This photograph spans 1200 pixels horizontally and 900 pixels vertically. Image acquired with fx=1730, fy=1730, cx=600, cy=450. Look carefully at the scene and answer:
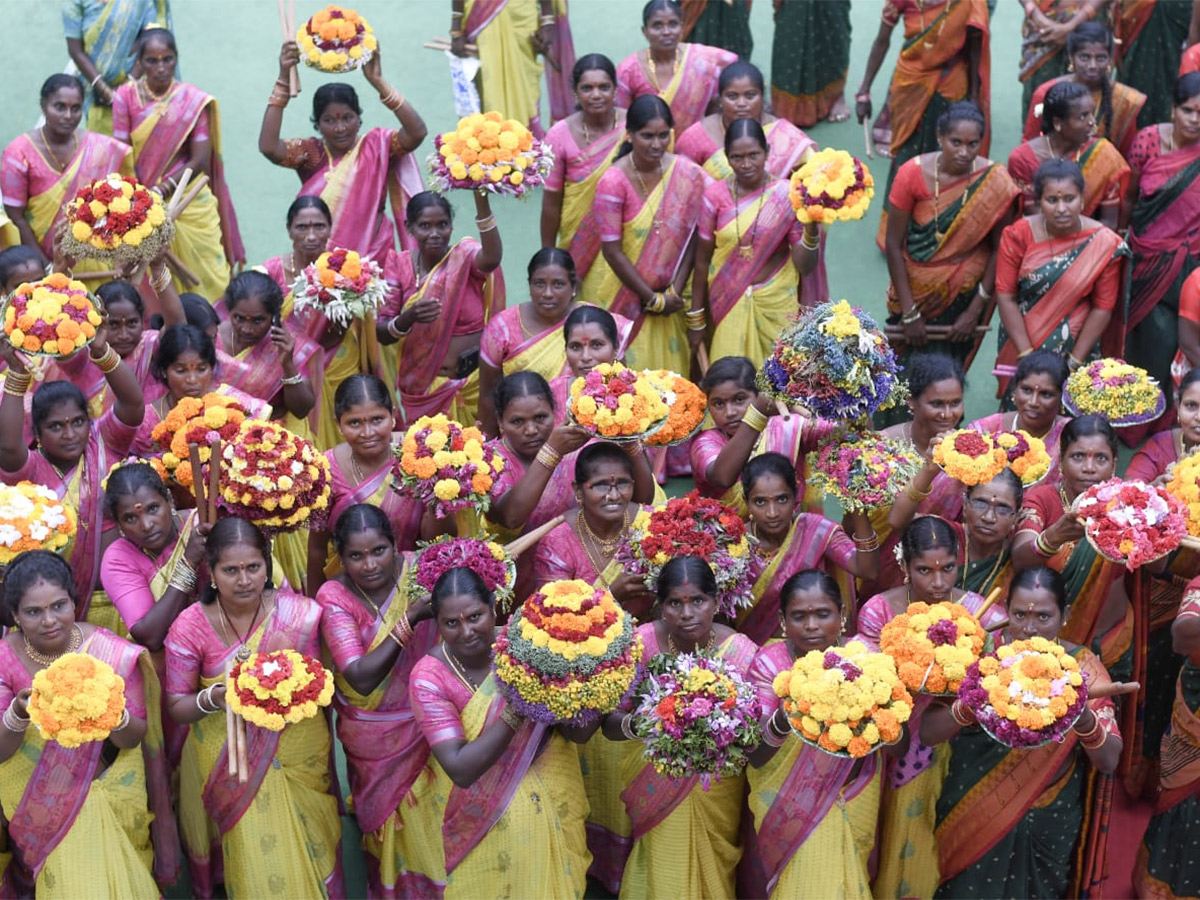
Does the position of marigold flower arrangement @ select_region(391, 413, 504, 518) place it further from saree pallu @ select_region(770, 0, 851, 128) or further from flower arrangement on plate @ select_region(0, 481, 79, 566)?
saree pallu @ select_region(770, 0, 851, 128)

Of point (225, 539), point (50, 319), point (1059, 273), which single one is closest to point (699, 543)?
point (225, 539)

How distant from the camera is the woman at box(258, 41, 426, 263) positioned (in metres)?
10.0

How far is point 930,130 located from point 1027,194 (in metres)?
1.52

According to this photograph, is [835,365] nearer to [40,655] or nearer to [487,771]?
[487,771]

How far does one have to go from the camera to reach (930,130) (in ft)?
38.9

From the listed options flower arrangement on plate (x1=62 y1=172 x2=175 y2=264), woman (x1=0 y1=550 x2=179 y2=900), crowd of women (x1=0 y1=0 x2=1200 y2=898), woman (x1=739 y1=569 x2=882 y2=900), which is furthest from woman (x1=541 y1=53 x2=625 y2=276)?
woman (x1=0 y1=550 x2=179 y2=900)

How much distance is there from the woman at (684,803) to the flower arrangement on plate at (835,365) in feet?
2.65

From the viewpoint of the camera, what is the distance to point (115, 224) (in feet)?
27.4

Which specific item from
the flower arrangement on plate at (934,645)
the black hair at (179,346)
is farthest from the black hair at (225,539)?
the flower arrangement on plate at (934,645)

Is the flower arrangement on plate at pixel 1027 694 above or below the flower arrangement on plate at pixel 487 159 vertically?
below

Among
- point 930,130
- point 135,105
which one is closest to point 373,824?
point 135,105

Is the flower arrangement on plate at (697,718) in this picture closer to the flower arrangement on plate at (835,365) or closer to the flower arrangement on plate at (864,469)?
the flower arrangement on plate at (864,469)

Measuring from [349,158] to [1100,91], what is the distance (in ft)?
15.3

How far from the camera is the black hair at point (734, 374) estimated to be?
26.2ft
